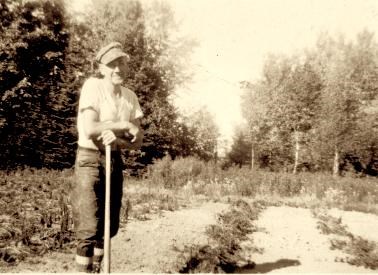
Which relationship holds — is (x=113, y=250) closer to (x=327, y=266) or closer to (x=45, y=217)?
(x=45, y=217)

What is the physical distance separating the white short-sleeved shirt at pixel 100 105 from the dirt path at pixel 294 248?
7.94 ft

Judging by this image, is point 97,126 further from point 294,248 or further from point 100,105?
point 294,248

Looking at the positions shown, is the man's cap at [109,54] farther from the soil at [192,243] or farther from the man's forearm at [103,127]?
the soil at [192,243]

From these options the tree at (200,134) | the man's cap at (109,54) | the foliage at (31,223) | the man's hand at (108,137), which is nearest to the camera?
the man's hand at (108,137)

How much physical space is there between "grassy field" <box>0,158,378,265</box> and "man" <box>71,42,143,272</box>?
1.53 metres

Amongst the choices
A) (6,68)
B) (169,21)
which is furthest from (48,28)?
(169,21)

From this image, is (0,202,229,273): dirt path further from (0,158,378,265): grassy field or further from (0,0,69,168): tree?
(0,0,69,168): tree

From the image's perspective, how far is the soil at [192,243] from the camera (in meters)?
4.25

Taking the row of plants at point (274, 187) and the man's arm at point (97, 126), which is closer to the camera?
the man's arm at point (97, 126)

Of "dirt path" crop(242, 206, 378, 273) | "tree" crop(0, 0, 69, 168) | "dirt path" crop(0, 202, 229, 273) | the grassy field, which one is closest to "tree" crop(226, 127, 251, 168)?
"tree" crop(0, 0, 69, 168)

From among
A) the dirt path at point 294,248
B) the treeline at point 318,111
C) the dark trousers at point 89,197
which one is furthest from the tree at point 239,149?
the dark trousers at point 89,197

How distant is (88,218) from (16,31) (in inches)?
768

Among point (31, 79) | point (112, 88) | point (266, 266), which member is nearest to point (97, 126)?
point (112, 88)

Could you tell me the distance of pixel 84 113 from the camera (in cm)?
303
